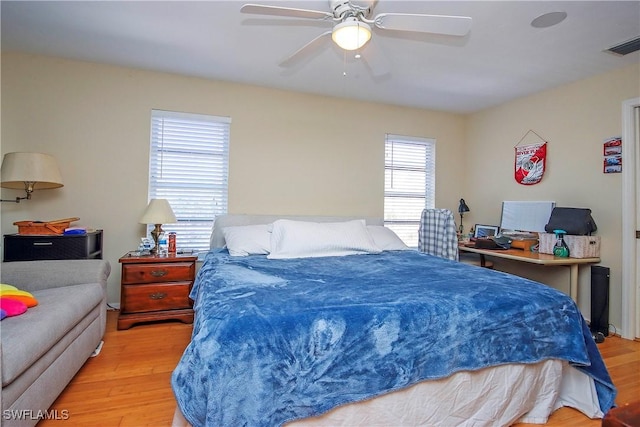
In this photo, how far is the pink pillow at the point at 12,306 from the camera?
1.58 metres

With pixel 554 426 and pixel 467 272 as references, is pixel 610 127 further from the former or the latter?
pixel 554 426

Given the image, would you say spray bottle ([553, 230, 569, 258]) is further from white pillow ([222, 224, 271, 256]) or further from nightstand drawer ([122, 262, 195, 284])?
nightstand drawer ([122, 262, 195, 284])

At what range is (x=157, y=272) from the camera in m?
2.87

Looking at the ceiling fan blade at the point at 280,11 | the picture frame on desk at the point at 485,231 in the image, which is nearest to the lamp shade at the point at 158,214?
the ceiling fan blade at the point at 280,11

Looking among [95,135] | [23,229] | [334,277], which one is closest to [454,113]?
[334,277]

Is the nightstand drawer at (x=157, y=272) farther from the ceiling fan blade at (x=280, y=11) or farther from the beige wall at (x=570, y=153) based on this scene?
the beige wall at (x=570, y=153)

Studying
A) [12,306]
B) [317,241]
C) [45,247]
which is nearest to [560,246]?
[317,241]

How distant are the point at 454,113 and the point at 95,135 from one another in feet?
14.2

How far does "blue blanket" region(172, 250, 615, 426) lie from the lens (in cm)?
115

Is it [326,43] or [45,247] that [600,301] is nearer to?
[326,43]

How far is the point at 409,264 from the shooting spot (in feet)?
7.85

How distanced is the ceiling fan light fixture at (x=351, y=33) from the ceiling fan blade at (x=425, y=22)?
9 centimetres

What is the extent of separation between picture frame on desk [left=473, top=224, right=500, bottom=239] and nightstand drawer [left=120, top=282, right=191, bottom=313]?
3372mm

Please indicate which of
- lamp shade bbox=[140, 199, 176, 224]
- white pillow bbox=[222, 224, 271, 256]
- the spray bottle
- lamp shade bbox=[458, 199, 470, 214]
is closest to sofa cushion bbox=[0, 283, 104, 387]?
lamp shade bbox=[140, 199, 176, 224]
